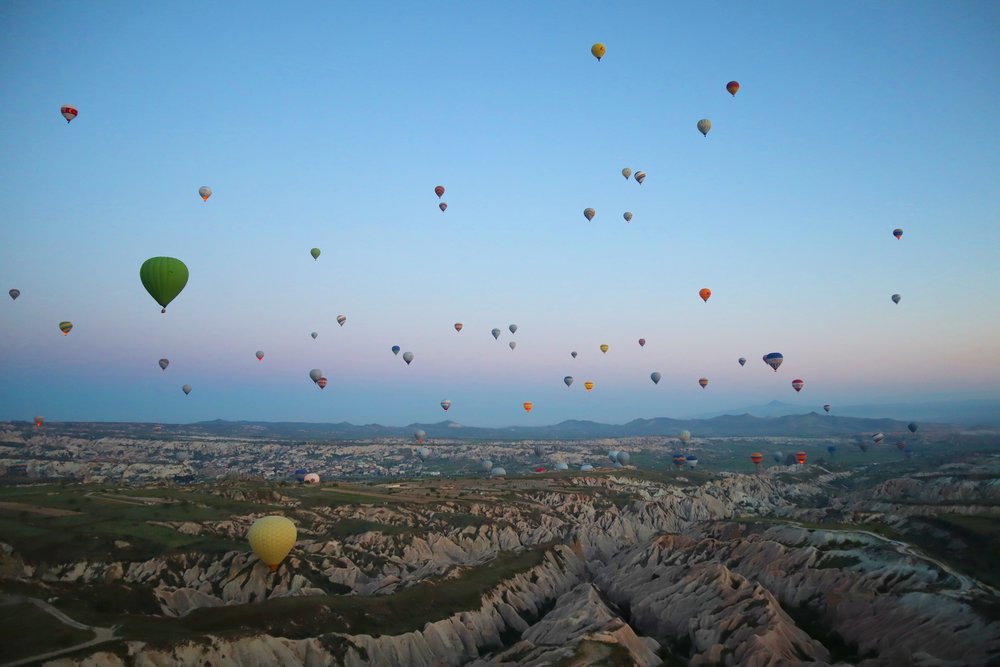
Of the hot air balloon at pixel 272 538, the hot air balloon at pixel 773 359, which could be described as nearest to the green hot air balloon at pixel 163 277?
the hot air balloon at pixel 272 538

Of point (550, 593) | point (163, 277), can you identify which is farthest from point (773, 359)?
point (163, 277)

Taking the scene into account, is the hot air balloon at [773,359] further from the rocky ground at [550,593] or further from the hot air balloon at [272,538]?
the hot air balloon at [272,538]

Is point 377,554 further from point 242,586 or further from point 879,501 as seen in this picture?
point 879,501

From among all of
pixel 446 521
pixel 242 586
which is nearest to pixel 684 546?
pixel 446 521

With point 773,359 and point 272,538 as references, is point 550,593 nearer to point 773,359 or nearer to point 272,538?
point 272,538

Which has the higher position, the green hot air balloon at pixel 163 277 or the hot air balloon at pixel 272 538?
the green hot air balloon at pixel 163 277
